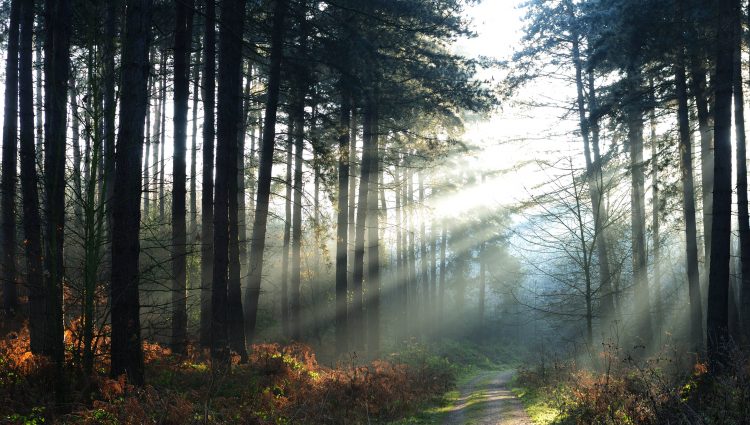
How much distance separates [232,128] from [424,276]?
93.1ft

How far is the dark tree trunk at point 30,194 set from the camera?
31.7ft

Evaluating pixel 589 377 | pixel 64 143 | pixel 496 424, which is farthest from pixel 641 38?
pixel 64 143

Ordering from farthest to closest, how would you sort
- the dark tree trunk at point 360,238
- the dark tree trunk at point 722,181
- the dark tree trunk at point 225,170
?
the dark tree trunk at point 360,238
the dark tree trunk at point 225,170
the dark tree trunk at point 722,181

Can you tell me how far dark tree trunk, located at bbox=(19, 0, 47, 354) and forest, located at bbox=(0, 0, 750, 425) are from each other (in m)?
0.06

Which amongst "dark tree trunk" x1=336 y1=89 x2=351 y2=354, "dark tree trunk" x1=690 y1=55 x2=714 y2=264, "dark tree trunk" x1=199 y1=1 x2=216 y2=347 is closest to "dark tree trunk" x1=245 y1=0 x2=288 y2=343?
"dark tree trunk" x1=199 y1=1 x2=216 y2=347

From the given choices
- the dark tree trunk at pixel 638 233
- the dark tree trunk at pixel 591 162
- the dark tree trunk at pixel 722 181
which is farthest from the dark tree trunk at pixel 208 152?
the dark tree trunk at pixel 638 233

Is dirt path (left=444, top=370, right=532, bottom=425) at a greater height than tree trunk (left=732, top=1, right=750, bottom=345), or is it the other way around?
tree trunk (left=732, top=1, right=750, bottom=345)

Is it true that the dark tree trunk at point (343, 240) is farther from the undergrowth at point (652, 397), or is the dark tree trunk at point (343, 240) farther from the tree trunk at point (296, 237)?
the undergrowth at point (652, 397)

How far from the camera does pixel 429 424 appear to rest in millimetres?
10469

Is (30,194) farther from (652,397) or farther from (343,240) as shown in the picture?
(652,397)

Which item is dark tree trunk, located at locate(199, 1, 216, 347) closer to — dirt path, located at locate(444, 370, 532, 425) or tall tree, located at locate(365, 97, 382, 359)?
dirt path, located at locate(444, 370, 532, 425)

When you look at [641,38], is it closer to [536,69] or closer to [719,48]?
[719,48]

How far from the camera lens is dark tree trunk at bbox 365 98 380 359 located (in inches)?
762

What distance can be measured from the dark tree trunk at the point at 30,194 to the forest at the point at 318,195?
0.06 m
